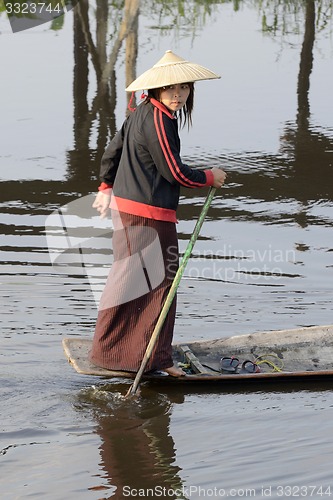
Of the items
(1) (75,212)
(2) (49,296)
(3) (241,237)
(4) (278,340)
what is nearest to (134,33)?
(1) (75,212)

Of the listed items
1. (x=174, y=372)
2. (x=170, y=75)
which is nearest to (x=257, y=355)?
(x=174, y=372)

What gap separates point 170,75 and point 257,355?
5.33 feet

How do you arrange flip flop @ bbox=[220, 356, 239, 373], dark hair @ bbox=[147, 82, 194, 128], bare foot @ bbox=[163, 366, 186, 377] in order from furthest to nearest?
1. flip flop @ bbox=[220, 356, 239, 373]
2. bare foot @ bbox=[163, 366, 186, 377]
3. dark hair @ bbox=[147, 82, 194, 128]

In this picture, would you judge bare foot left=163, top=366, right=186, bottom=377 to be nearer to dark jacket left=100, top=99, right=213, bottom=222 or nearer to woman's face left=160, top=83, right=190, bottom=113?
dark jacket left=100, top=99, right=213, bottom=222

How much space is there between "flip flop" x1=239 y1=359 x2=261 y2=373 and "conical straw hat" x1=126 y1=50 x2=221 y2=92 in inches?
58.4

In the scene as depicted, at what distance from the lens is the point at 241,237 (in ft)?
26.3

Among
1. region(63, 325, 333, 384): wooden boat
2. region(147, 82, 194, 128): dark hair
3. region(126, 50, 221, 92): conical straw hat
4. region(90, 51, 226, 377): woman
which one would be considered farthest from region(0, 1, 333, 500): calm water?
region(126, 50, 221, 92): conical straw hat

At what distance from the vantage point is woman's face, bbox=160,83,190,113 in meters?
5.11

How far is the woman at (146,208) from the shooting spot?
16.7ft

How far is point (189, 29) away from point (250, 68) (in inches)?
63.5

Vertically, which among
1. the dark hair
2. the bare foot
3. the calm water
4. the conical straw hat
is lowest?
the calm water

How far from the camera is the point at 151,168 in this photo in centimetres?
518

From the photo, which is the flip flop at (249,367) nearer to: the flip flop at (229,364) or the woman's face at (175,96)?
the flip flop at (229,364)

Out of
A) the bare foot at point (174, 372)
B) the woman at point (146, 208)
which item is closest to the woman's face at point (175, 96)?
the woman at point (146, 208)
